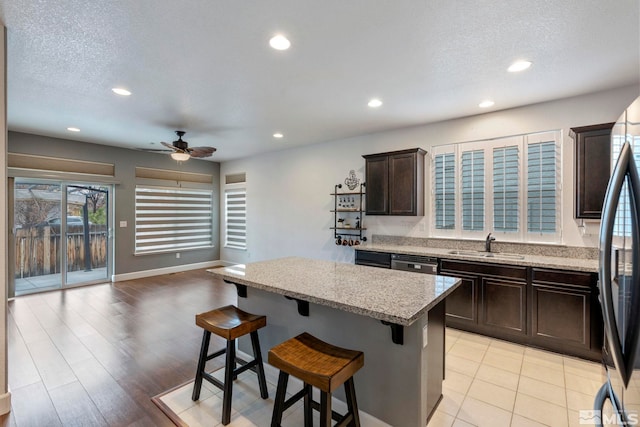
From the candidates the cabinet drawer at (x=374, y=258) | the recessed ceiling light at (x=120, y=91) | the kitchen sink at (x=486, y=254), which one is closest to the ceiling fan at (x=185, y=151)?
the recessed ceiling light at (x=120, y=91)

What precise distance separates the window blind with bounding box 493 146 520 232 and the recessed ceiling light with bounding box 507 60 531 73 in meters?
1.30

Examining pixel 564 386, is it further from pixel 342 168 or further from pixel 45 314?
pixel 45 314

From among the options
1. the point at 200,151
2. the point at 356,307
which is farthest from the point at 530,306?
the point at 200,151

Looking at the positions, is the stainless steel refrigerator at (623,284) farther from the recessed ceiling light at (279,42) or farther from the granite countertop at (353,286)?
the recessed ceiling light at (279,42)

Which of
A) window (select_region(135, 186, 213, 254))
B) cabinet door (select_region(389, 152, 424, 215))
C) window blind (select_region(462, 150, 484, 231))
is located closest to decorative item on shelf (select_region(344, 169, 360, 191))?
cabinet door (select_region(389, 152, 424, 215))

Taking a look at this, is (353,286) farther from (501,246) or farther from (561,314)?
(501,246)

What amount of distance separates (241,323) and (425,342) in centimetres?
128

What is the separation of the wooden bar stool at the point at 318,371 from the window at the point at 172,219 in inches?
233

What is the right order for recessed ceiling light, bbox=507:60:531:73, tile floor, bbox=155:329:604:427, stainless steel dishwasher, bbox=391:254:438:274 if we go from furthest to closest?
stainless steel dishwasher, bbox=391:254:438:274 < recessed ceiling light, bbox=507:60:531:73 < tile floor, bbox=155:329:604:427

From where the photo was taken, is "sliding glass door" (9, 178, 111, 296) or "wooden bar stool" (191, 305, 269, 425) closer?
"wooden bar stool" (191, 305, 269, 425)

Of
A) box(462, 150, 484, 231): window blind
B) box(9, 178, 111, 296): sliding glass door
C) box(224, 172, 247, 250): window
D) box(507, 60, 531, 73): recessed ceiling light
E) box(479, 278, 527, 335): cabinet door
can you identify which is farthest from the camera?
box(224, 172, 247, 250): window

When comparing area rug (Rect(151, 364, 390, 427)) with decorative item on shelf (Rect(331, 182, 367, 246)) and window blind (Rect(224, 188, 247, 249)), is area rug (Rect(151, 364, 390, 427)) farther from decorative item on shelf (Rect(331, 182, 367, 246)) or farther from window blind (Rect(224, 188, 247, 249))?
window blind (Rect(224, 188, 247, 249))

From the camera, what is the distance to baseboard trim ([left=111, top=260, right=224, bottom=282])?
611 cm

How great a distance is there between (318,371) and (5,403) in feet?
8.02
